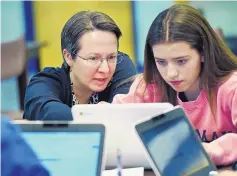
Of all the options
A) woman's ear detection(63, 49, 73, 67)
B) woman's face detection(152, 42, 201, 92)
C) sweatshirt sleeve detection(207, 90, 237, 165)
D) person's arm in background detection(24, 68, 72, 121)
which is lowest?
sweatshirt sleeve detection(207, 90, 237, 165)

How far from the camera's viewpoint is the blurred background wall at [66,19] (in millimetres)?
4309

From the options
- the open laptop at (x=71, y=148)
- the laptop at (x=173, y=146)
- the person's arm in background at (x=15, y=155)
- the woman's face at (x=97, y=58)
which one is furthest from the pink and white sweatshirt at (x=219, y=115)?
the person's arm in background at (x=15, y=155)

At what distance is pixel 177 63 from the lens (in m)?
1.47

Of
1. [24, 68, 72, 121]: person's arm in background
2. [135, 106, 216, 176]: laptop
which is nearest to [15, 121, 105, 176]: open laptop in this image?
[135, 106, 216, 176]: laptop

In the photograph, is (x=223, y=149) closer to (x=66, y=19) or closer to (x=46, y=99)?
(x=46, y=99)

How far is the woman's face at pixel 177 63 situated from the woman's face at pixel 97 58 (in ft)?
0.81

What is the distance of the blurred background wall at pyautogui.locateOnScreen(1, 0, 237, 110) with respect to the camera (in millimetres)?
4309

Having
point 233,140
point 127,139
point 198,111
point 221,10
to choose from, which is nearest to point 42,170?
point 127,139

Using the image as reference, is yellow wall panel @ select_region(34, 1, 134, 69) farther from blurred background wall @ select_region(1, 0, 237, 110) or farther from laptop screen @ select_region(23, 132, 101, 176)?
laptop screen @ select_region(23, 132, 101, 176)

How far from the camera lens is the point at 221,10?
4.29 meters

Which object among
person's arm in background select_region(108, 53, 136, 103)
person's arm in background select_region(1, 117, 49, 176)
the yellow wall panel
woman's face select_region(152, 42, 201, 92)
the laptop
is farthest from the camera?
the yellow wall panel

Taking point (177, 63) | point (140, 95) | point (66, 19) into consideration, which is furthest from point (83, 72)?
point (66, 19)

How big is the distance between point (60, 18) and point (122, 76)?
9.33ft

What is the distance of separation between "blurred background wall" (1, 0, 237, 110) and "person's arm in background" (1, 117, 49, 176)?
358 cm
